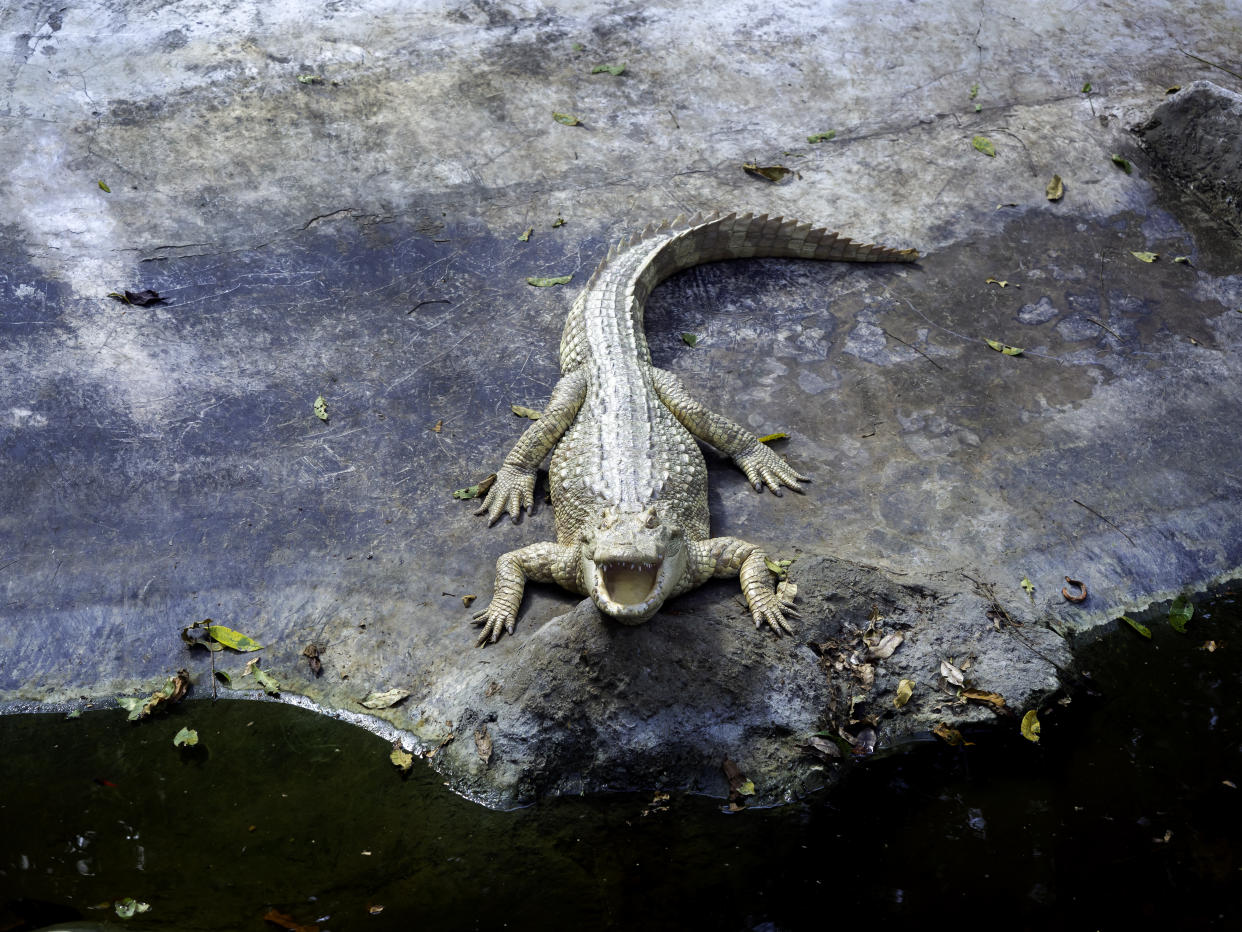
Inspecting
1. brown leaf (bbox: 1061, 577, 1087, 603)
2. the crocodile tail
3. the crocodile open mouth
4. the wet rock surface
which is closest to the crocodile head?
the crocodile open mouth

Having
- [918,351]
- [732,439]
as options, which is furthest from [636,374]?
[918,351]

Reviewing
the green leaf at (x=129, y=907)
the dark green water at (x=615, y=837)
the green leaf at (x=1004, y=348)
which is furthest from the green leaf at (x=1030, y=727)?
the green leaf at (x=129, y=907)

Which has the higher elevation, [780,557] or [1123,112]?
[1123,112]

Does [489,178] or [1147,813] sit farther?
[489,178]

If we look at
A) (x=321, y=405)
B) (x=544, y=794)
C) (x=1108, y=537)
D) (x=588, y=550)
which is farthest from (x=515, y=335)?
(x=1108, y=537)

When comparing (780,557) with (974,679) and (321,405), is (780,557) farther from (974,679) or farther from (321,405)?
(321,405)

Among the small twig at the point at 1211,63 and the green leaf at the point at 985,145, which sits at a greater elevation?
the small twig at the point at 1211,63

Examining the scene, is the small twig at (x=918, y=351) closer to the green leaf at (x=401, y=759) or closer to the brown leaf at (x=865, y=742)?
the brown leaf at (x=865, y=742)
